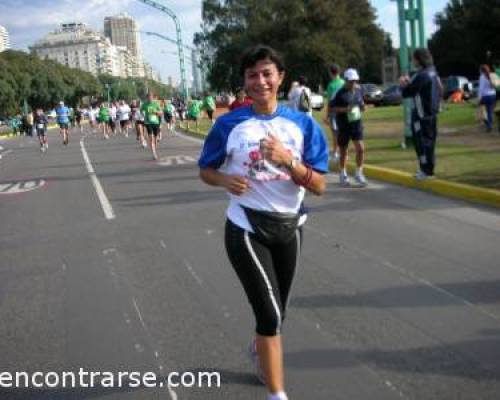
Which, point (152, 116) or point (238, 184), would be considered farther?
point (152, 116)

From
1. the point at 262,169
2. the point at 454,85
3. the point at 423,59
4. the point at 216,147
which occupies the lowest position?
the point at 262,169

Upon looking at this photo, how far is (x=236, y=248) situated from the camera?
11.2 feet

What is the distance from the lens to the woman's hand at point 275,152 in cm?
319

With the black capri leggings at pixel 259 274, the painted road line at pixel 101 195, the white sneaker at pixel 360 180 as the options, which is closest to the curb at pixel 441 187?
the white sneaker at pixel 360 180

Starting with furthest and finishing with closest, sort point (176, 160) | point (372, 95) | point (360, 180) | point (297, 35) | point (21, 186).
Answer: point (297, 35), point (372, 95), point (176, 160), point (21, 186), point (360, 180)

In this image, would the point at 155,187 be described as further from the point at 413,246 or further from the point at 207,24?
the point at 207,24

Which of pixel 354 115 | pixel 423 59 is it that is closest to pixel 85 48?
pixel 354 115

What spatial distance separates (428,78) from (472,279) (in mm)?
4991

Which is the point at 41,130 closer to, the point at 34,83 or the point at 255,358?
the point at 255,358

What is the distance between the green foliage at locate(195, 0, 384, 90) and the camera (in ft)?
235

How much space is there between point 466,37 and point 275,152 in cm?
6767

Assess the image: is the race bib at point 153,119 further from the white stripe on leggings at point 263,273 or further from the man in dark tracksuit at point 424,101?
the white stripe on leggings at point 263,273

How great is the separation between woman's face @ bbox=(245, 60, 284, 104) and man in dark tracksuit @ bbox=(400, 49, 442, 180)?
22.8ft

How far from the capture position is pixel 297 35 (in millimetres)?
72000
